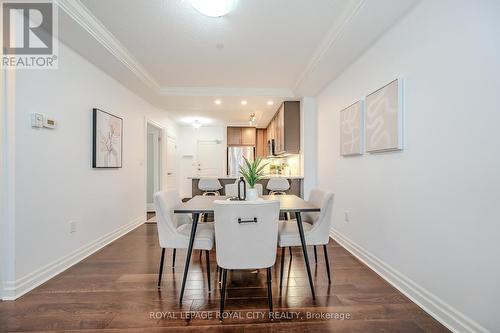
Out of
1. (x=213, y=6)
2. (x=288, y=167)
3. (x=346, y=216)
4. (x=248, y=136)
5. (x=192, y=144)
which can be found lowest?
(x=346, y=216)

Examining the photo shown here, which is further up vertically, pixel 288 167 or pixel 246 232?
pixel 288 167

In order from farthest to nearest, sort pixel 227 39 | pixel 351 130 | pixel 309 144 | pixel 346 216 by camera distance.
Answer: pixel 309 144
pixel 346 216
pixel 351 130
pixel 227 39

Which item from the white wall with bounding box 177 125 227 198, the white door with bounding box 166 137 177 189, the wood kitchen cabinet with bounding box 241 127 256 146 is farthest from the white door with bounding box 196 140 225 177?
the white door with bounding box 166 137 177 189

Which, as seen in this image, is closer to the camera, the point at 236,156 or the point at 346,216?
the point at 346,216

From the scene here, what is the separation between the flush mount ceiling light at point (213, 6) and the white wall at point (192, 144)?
5.84 meters

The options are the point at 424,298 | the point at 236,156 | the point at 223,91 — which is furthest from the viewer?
the point at 236,156

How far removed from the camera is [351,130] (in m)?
2.96

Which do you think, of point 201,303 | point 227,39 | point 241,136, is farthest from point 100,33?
point 241,136

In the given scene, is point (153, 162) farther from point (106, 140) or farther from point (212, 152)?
point (106, 140)

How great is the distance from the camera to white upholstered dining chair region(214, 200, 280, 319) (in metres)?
1.65

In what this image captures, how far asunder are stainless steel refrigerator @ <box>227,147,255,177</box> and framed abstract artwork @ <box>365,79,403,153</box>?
5.22 meters

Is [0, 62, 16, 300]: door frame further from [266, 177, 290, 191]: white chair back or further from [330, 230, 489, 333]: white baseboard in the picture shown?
[330, 230, 489, 333]: white baseboard

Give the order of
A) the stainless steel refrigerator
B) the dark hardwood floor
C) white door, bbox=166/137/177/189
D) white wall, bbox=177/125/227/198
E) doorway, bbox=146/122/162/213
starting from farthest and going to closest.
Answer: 1. white wall, bbox=177/125/227/198
2. the stainless steel refrigerator
3. white door, bbox=166/137/177/189
4. doorway, bbox=146/122/162/213
5. the dark hardwood floor

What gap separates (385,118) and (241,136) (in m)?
5.71
